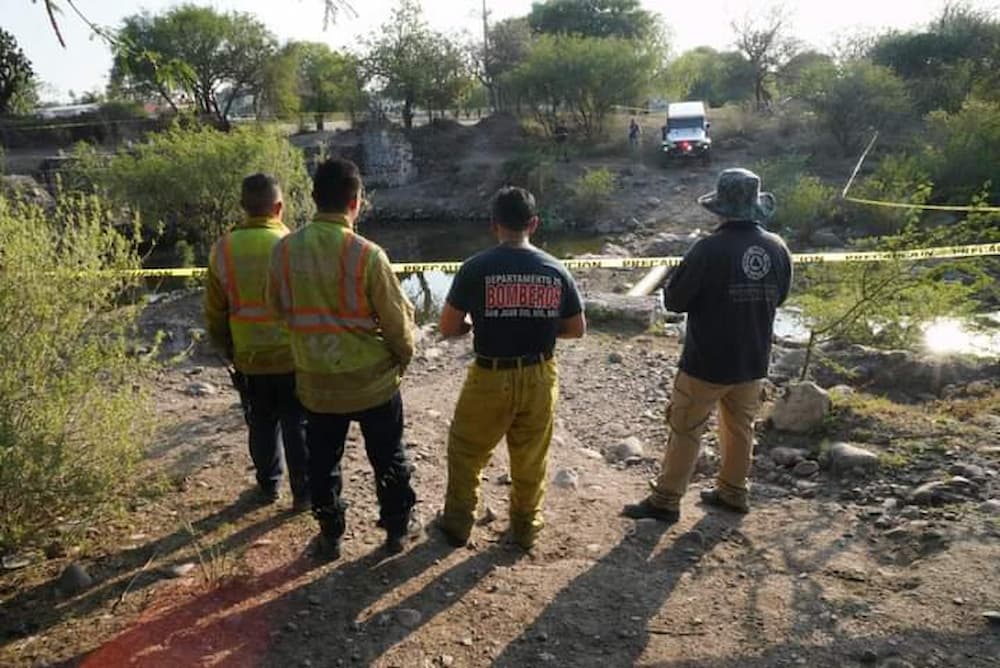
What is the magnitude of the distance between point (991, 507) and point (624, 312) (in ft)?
18.4

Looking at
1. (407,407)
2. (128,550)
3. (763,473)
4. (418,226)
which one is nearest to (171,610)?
(128,550)

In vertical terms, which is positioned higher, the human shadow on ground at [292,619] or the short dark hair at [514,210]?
the short dark hair at [514,210]

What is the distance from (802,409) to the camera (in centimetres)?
496

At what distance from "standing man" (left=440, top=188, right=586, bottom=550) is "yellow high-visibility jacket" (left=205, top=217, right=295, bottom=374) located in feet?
2.75

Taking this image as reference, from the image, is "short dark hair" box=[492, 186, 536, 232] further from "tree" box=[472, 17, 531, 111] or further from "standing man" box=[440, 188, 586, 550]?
"tree" box=[472, 17, 531, 111]

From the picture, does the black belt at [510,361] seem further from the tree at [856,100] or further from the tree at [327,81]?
the tree at [327,81]

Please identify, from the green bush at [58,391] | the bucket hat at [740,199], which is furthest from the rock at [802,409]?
the green bush at [58,391]

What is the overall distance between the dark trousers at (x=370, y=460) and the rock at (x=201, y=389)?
11.1ft

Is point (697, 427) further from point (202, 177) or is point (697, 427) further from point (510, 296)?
point (202, 177)

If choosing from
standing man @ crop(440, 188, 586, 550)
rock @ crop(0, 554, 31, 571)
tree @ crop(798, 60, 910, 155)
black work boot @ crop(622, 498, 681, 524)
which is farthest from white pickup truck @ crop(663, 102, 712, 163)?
rock @ crop(0, 554, 31, 571)

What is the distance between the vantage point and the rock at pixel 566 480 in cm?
445

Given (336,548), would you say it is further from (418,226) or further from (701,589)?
(418,226)

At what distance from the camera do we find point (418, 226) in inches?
976

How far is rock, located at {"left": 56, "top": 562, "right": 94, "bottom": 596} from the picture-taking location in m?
3.05
